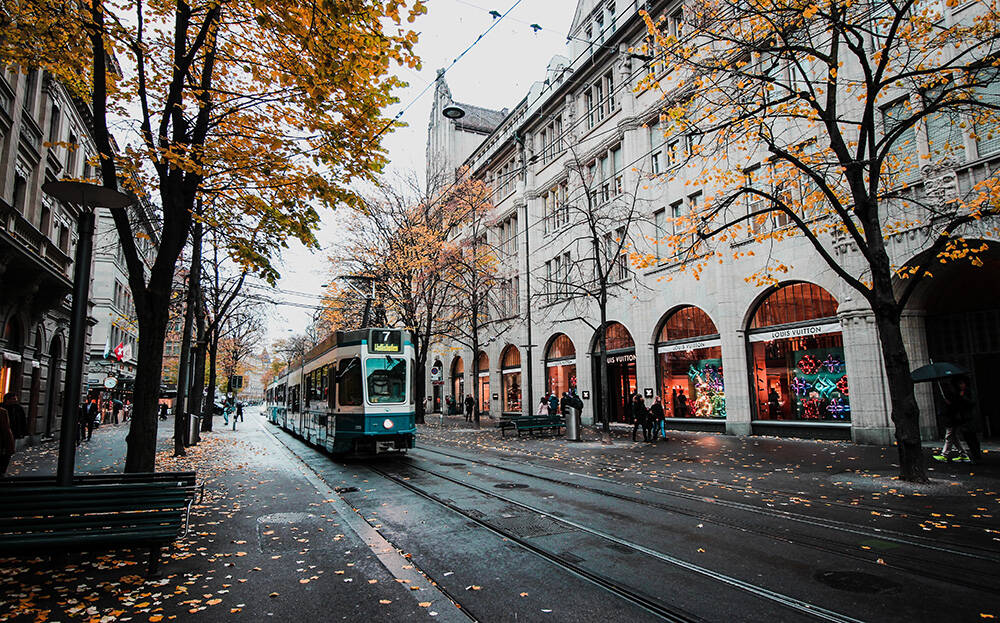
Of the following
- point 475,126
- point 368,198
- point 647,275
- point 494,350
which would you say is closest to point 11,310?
point 368,198

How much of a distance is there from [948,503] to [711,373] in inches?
534

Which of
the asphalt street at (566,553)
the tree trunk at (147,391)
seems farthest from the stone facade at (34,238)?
the asphalt street at (566,553)

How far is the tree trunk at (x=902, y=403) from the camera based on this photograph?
9.79 meters

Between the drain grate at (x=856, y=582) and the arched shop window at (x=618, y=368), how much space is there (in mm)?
20465

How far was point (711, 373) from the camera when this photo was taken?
21.7m

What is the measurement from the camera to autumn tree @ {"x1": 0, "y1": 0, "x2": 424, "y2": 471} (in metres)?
7.86

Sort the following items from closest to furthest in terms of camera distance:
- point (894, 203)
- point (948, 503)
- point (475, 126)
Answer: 1. point (948, 503)
2. point (894, 203)
3. point (475, 126)

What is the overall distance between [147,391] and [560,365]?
24.1m

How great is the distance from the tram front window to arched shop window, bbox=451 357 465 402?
93.1 feet

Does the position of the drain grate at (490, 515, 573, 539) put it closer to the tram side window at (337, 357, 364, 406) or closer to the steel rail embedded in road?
the steel rail embedded in road

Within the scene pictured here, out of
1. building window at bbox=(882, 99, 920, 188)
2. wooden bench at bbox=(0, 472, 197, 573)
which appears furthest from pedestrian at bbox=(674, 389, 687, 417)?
wooden bench at bbox=(0, 472, 197, 573)

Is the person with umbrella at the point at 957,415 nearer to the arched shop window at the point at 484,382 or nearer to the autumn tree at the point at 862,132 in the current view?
the autumn tree at the point at 862,132

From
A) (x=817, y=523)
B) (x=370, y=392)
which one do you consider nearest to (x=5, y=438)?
(x=370, y=392)

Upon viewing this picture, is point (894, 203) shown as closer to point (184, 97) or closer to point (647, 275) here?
point (647, 275)
